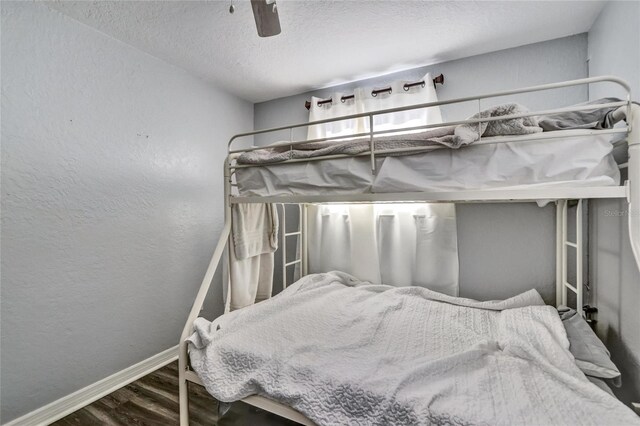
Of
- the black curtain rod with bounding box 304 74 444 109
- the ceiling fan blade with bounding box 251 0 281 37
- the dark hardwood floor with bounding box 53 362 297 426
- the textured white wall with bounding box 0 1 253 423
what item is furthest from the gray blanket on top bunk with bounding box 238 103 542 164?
the dark hardwood floor with bounding box 53 362 297 426

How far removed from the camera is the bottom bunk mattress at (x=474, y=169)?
1149 millimetres

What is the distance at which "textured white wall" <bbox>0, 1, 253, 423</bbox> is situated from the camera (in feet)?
5.48

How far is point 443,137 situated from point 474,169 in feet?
0.66

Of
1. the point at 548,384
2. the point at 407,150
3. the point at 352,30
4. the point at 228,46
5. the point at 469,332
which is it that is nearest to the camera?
the point at 548,384

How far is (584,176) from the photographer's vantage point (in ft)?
3.74

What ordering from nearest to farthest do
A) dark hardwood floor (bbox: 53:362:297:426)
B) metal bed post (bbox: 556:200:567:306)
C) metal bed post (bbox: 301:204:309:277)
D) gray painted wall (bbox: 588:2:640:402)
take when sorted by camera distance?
→ gray painted wall (bbox: 588:2:640:402)
dark hardwood floor (bbox: 53:362:297:426)
metal bed post (bbox: 556:200:567:306)
metal bed post (bbox: 301:204:309:277)

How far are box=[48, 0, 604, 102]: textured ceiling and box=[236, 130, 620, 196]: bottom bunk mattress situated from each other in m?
1.07

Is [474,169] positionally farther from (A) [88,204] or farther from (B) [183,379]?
(A) [88,204]

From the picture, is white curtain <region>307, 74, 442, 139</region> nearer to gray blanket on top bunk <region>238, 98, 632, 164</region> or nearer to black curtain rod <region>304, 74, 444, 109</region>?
black curtain rod <region>304, 74, 444, 109</region>

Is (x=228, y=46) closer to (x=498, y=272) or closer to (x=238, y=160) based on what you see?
(x=238, y=160)

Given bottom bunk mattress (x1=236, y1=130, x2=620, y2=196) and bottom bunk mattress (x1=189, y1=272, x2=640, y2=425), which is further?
bottom bunk mattress (x1=236, y1=130, x2=620, y2=196)

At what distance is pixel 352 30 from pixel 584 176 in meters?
1.65

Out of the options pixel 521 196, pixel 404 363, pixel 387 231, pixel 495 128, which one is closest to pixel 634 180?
pixel 521 196

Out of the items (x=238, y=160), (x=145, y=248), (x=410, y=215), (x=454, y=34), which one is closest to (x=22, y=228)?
(x=145, y=248)
